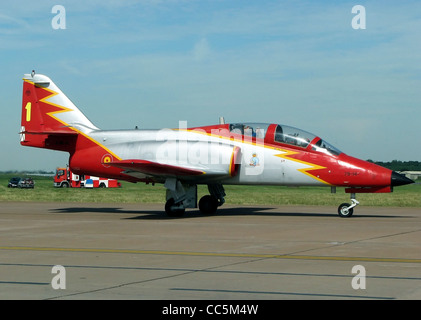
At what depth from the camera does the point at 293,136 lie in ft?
72.5

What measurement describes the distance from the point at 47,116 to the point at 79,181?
1840 inches

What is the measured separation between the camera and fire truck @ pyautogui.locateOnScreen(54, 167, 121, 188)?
6944 cm

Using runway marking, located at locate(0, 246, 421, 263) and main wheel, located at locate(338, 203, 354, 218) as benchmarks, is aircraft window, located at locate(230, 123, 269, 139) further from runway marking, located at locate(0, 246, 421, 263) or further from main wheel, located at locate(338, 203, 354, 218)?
runway marking, located at locate(0, 246, 421, 263)

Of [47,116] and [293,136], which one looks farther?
[47,116]

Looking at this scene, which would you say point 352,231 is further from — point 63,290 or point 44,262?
point 63,290

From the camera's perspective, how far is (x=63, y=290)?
8328 mm

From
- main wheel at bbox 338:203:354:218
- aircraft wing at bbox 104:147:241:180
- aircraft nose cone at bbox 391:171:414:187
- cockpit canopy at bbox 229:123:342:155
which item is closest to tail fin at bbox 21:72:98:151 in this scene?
aircraft wing at bbox 104:147:241:180

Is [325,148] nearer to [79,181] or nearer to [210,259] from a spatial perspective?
[210,259]

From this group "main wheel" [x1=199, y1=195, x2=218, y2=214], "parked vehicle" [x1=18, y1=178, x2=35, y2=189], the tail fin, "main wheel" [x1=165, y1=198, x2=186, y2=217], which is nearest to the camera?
"main wheel" [x1=165, y1=198, x2=186, y2=217]

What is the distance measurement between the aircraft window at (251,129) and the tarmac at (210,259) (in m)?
3.57

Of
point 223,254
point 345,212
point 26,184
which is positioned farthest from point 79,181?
point 223,254

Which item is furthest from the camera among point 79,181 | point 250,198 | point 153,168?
point 79,181

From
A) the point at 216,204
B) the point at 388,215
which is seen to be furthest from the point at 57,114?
the point at 388,215

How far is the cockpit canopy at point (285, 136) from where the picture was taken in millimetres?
21812
